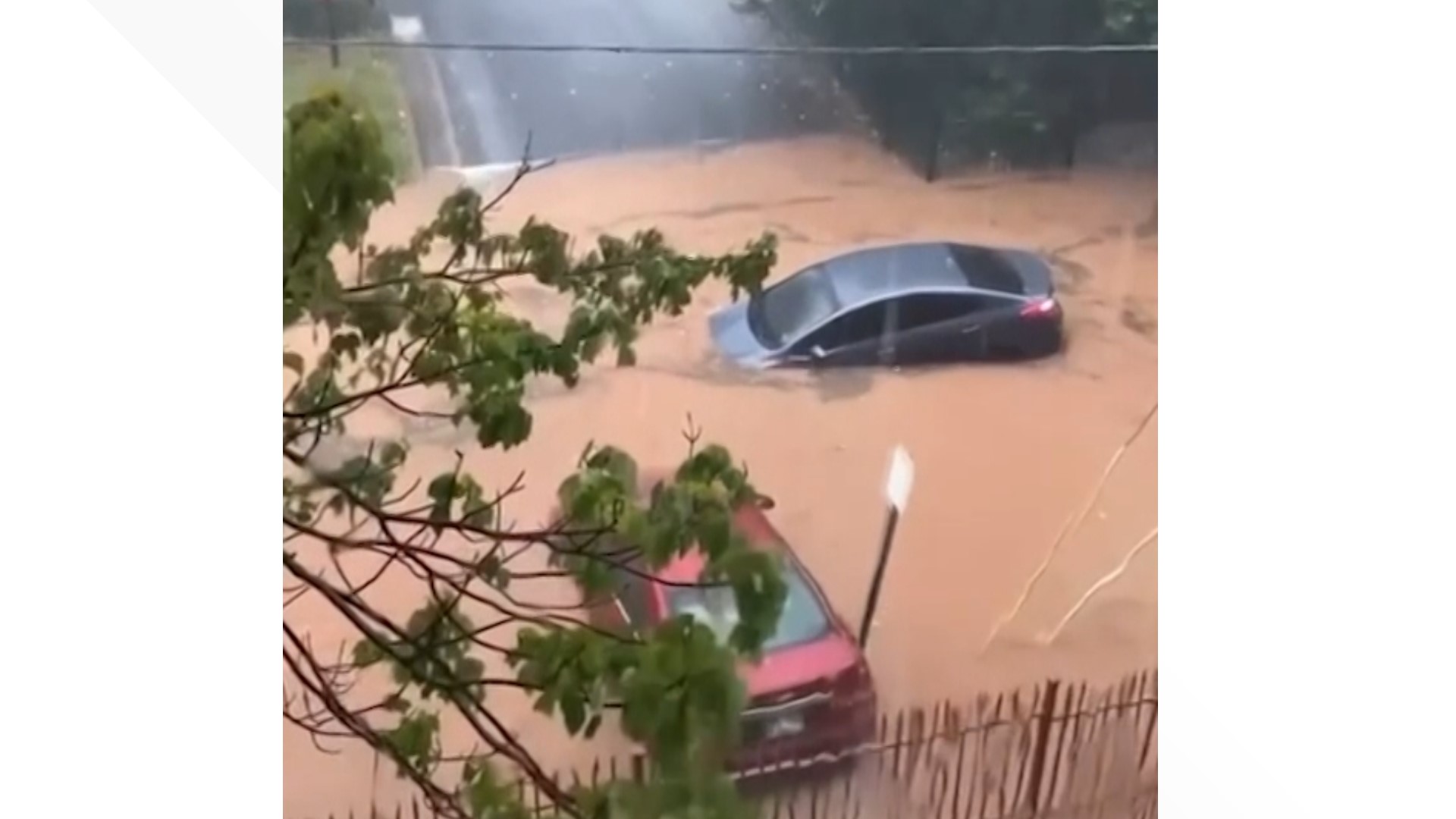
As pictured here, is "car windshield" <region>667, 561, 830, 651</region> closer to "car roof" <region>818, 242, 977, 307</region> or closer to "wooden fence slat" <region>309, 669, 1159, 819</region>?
"wooden fence slat" <region>309, 669, 1159, 819</region>

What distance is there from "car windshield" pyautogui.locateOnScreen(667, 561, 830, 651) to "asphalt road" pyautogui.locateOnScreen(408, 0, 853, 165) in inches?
14.3

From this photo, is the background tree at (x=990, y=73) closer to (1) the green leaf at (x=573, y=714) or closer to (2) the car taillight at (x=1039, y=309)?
(2) the car taillight at (x=1039, y=309)

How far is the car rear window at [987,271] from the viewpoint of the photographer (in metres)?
1.21

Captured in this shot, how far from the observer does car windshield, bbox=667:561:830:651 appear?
3.76 ft

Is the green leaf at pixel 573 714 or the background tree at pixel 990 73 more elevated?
the background tree at pixel 990 73

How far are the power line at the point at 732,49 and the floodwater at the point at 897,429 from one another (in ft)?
0.26

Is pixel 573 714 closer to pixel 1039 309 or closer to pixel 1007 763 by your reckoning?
pixel 1007 763

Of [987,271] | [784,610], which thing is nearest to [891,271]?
[987,271]

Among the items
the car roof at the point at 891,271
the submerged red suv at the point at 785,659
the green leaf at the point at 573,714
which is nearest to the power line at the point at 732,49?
the car roof at the point at 891,271

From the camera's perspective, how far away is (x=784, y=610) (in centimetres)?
116
